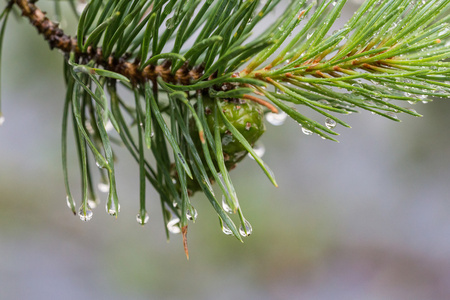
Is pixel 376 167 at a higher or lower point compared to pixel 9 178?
higher

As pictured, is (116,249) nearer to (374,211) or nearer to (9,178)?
(9,178)

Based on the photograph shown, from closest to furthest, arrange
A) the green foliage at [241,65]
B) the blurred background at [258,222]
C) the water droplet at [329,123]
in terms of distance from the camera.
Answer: the green foliage at [241,65] < the water droplet at [329,123] < the blurred background at [258,222]

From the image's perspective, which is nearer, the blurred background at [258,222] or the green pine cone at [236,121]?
the green pine cone at [236,121]

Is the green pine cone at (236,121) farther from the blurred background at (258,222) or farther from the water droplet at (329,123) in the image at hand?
the blurred background at (258,222)

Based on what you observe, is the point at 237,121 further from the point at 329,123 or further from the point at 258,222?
the point at 258,222

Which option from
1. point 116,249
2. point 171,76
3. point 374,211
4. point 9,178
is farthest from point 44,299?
point 171,76

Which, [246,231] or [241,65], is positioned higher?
[241,65]

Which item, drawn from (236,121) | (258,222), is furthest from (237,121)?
(258,222)

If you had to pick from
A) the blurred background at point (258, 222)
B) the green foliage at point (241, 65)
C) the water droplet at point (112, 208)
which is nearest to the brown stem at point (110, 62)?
the green foliage at point (241, 65)
